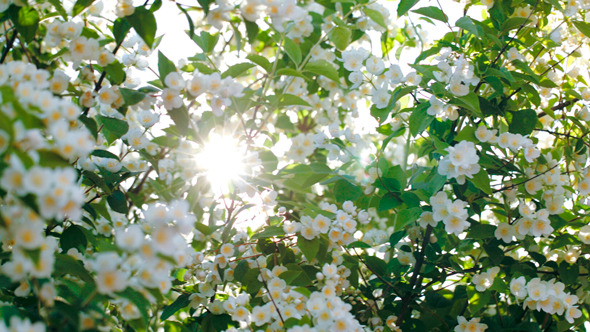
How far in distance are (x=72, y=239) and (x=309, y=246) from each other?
615 mm

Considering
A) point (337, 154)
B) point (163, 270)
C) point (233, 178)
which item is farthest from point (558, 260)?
point (163, 270)

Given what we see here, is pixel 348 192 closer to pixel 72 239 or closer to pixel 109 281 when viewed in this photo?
pixel 72 239

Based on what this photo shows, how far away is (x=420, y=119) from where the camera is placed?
4.49 ft

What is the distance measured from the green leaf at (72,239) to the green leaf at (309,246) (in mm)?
563

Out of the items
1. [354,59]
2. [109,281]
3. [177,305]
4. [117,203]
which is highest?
[354,59]

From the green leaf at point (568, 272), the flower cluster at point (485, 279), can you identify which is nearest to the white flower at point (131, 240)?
the flower cluster at point (485, 279)

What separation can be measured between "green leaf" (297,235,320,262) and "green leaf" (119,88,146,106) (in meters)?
0.57

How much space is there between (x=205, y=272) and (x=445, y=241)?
74 centimetres

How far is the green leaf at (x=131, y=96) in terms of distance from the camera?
101 centimetres

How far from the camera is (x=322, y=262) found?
54.2 inches

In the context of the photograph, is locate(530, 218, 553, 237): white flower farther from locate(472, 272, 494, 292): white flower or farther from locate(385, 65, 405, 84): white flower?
locate(385, 65, 405, 84): white flower

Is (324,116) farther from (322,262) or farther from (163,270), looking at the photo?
(163,270)

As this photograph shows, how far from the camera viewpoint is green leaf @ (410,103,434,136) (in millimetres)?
1334

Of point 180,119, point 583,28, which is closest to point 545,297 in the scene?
point 583,28
